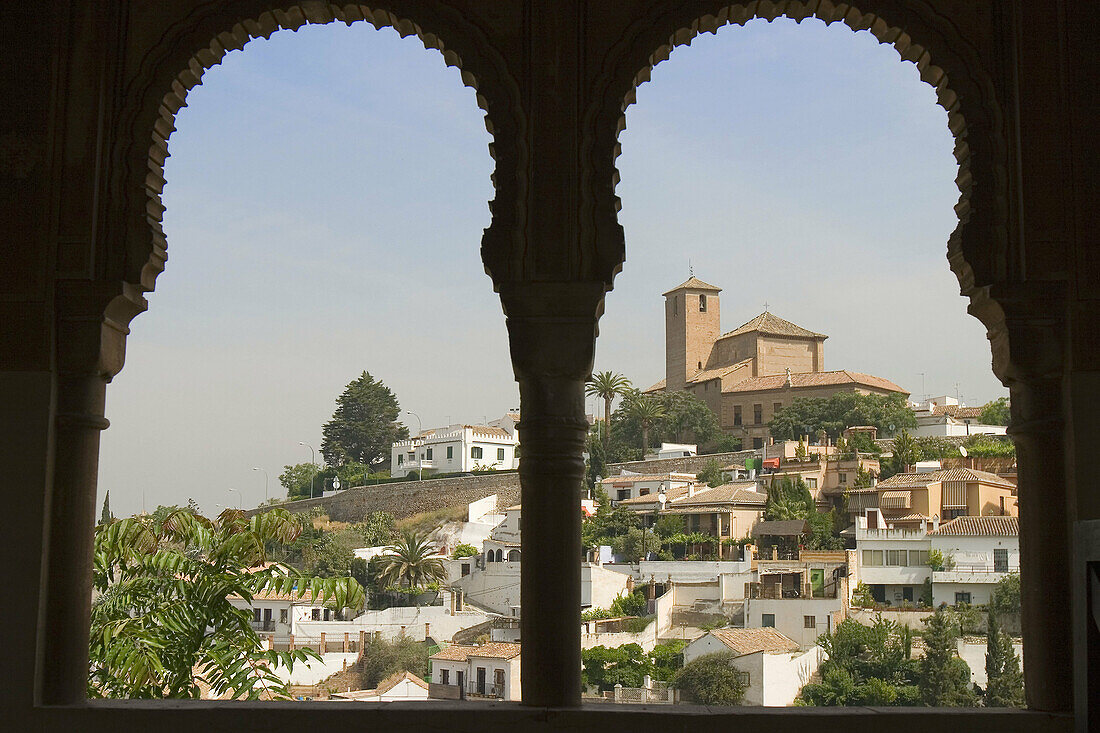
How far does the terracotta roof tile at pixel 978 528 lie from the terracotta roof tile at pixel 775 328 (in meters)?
34.9

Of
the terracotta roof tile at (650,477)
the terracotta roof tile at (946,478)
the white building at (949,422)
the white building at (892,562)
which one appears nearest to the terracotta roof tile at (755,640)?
the white building at (892,562)

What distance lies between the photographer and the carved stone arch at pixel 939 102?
3.17 meters

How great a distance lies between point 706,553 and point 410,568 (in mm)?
12459

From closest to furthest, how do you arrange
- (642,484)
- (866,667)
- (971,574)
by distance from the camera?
(866,667) < (971,574) < (642,484)

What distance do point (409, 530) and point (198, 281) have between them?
2103 centimetres

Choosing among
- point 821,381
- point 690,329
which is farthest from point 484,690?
point 690,329

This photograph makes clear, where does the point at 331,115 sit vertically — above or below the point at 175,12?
above

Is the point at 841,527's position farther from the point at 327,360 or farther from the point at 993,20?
the point at 993,20

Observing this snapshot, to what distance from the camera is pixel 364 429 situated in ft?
208

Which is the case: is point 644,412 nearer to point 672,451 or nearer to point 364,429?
point 672,451

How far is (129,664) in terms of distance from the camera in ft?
13.8

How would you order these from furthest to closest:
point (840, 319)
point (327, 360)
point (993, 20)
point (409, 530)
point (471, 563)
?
point (840, 319) < point (327, 360) < point (409, 530) < point (471, 563) < point (993, 20)

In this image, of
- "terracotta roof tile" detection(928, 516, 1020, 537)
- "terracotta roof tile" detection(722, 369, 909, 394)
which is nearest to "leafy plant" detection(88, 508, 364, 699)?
"terracotta roof tile" detection(928, 516, 1020, 537)

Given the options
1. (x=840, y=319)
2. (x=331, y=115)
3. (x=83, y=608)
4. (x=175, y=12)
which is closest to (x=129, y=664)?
(x=83, y=608)
